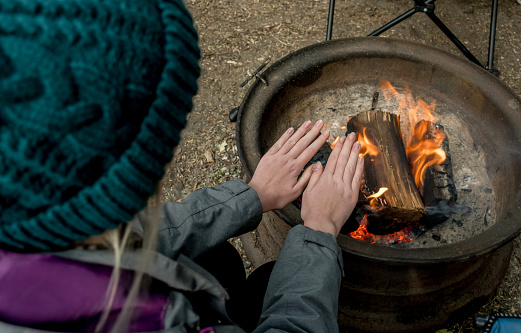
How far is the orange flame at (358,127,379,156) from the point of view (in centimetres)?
243

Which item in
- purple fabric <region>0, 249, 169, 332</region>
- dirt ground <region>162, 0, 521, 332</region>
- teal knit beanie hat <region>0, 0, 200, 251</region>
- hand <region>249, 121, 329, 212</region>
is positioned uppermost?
teal knit beanie hat <region>0, 0, 200, 251</region>

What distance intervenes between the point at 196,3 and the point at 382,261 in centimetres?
377

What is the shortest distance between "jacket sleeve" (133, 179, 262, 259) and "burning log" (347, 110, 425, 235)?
801 mm

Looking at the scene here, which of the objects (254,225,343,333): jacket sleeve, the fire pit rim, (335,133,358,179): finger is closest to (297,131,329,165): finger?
(335,133,358,179): finger

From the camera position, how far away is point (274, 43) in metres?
4.18

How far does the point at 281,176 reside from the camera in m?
1.87

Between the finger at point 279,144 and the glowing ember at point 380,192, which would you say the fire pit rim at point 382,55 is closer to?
the finger at point 279,144

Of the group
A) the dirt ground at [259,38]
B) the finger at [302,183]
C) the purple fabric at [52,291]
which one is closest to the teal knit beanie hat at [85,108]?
the purple fabric at [52,291]

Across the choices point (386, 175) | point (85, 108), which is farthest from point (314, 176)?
point (85, 108)

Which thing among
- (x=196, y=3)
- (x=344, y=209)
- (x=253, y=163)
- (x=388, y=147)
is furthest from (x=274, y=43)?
(x=344, y=209)

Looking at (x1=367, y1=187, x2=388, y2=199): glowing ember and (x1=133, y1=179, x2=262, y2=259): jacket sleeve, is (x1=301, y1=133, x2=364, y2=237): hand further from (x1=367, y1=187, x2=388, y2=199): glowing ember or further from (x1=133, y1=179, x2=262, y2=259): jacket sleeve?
(x1=367, y1=187, x2=388, y2=199): glowing ember

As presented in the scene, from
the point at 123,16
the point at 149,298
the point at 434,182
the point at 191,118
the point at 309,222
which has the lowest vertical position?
the point at 191,118

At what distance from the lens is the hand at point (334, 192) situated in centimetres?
170

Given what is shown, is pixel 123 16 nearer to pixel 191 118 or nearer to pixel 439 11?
pixel 191 118
